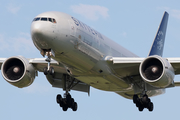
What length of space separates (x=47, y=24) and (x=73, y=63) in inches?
131

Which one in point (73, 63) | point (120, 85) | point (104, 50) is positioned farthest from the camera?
point (120, 85)

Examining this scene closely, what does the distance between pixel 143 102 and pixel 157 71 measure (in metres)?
4.20

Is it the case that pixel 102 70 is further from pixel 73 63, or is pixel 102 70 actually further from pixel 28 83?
pixel 28 83

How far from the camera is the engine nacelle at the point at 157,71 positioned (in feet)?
83.4

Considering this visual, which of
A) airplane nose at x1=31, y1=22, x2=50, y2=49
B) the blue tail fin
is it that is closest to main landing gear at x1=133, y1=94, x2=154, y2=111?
the blue tail fin

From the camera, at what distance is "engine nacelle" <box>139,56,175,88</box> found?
83.4 feet

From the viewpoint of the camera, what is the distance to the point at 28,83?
92.4 feet

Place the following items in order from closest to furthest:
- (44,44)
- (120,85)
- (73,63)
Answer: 1. (44,44)
2. (73,63)
3. (120,85)

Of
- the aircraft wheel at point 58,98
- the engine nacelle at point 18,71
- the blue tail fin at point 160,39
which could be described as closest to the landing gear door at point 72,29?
the engine nacelle at point 18,71

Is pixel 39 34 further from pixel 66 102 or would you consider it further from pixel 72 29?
pixel 66 102

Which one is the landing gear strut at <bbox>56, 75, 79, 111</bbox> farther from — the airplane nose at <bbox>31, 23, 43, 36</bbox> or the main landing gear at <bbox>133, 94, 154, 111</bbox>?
the airplane nose at <bbox>31, 23, 43, 36</bbox>

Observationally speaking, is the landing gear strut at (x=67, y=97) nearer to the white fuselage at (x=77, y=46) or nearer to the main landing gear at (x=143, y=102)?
the white fuselage at (x=77, y=46)

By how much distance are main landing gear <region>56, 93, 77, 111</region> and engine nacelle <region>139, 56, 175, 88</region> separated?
7429mm

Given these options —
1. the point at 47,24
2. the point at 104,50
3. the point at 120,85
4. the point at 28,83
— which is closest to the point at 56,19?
the point at 47,24
